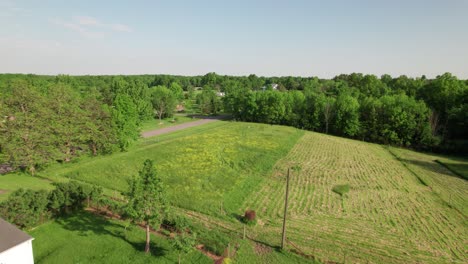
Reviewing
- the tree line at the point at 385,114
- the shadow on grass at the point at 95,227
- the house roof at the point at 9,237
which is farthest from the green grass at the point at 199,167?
the tree line at the point at 385,114

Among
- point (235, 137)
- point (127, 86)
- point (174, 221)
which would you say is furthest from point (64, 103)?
point (127, 86)

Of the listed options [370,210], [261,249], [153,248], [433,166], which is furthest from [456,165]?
[153,248]

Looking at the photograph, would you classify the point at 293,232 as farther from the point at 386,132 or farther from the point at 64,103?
the point at 386,132

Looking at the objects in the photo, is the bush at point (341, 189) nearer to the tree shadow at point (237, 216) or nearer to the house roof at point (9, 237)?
the tree shadow at point (237, 216)

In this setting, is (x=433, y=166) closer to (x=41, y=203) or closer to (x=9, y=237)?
(x=41, y=203)

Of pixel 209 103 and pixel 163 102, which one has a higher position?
pixel 163 102
